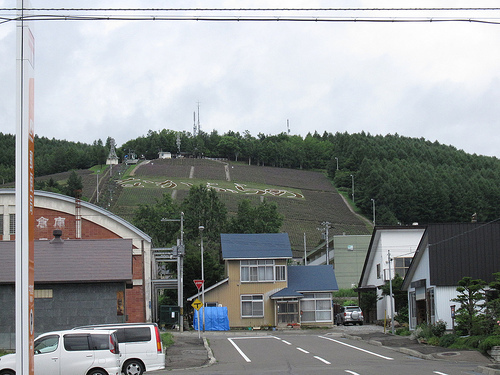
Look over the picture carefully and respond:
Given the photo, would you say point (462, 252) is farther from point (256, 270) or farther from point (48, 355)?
point (48, 355)

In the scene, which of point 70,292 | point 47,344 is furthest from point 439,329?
point 47,344

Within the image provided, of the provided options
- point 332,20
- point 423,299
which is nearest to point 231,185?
point 423,299

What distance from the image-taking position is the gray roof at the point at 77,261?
27.0 meters

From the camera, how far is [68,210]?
46156 mm

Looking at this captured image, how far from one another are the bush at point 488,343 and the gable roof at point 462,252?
8.46 m

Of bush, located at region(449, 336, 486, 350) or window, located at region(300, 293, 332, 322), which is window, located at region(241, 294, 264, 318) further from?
bush, located at region(449, 336, 486, 350)

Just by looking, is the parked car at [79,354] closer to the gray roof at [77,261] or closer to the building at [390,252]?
the gray roof at [77,261]

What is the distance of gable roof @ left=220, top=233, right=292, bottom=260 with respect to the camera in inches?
1863

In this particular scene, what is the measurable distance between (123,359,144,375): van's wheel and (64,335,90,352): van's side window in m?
2.27

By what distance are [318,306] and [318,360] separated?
2690cm

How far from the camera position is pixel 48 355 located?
16156 millimetres

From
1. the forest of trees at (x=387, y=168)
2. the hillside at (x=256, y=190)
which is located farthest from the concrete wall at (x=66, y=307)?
the hillside at (x=256, y=190)

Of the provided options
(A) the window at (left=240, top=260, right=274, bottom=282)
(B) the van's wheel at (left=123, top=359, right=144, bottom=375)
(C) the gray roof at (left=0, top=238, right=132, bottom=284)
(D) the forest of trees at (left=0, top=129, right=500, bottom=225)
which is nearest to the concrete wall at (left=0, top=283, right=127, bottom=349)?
(C) the gray roof at (left=0, top=238, right=132, bottom=284)

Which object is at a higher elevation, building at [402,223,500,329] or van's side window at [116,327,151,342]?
building at [402,223,500,329]
